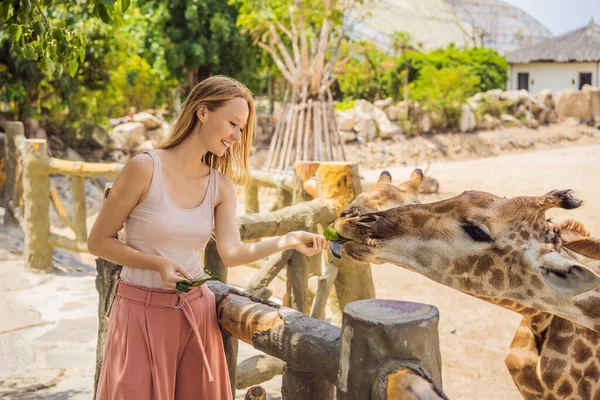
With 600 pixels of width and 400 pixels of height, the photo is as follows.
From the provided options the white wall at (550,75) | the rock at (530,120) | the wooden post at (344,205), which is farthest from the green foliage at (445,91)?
the wooden post at (344,205)

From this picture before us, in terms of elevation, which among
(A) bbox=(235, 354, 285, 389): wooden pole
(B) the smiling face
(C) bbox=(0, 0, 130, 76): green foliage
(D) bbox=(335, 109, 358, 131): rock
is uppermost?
(C) bbox=(0, 0, 130, 76): green foliage

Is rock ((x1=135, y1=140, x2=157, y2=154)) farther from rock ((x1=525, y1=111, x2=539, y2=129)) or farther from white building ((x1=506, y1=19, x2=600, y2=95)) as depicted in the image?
white building ((x1=506, y1=19, x2=600, y2=95))

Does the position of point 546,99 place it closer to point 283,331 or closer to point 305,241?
point 305,241

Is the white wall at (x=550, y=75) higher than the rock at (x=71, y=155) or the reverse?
higher

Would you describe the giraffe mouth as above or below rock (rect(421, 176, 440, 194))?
above

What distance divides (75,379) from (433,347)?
3082 mm

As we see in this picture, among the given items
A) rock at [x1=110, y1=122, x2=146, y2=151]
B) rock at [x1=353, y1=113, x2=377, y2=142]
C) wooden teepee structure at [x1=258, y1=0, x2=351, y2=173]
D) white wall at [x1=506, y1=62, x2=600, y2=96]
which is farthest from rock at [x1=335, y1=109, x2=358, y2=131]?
white wall at [x1=506, y1=62, x2=600, y2=96]

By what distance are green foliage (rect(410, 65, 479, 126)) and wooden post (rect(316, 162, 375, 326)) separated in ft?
48.9

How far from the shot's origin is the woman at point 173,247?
2156 millimetres

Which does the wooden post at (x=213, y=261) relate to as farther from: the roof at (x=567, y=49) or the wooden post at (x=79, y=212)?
the roof at (x=567, y=49)

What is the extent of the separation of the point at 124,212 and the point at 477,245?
1168 millimetres

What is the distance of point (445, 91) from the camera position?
1978cm

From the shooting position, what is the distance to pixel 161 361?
216 centimetres

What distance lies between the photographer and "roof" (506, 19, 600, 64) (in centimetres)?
2655
